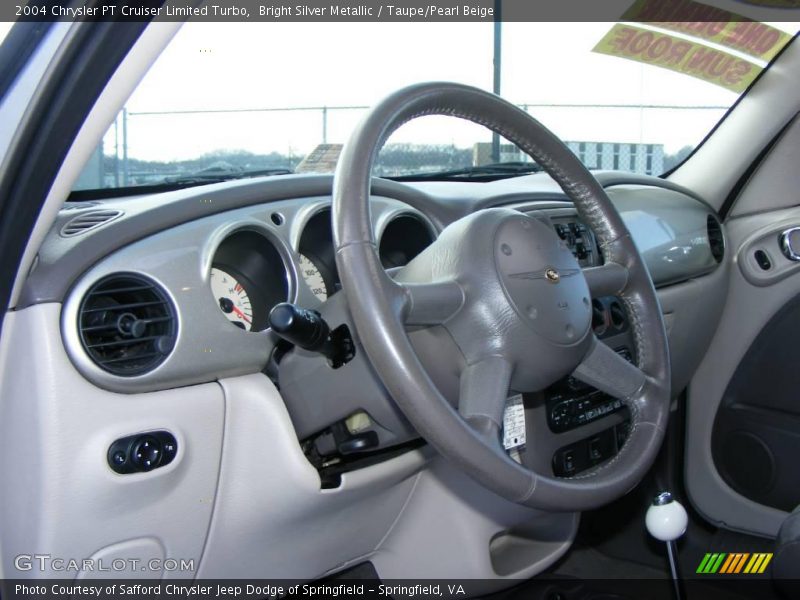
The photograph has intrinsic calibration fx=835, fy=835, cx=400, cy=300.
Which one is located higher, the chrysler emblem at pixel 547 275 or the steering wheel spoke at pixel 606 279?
the chrysler emblem at pixel 547 275

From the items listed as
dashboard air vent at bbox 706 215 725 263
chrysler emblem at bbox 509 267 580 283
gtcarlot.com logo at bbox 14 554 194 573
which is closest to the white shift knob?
chrysler emblem at bbox 509 267 580 283

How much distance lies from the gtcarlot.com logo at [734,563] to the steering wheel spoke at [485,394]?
4.89ft

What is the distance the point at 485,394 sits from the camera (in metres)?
1.25

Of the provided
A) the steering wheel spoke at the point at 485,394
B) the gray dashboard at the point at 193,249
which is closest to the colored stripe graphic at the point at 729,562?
the gray dashboard at the point at 193,249

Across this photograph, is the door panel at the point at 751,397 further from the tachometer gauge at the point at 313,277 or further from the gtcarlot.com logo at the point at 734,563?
the tachometer gauge at the point at 313,277

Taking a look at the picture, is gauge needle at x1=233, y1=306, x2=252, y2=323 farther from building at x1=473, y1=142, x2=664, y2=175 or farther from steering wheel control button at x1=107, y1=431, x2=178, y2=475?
building at x1=473, y1=142, x2=664, y2=175

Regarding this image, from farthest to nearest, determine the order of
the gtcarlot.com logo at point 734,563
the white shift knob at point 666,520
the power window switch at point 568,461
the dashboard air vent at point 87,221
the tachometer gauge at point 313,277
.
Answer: the gtcarlot.com logo at point 734,563 < the power window switch at point 568,461 < the tachometer gauge at point 313,277 < the white shift knob at point 666,520 < the dashboard air vent at point 87,221

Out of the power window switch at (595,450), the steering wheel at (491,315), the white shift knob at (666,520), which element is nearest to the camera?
the steering wheel at (491,315)

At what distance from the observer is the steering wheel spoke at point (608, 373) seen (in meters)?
1.47

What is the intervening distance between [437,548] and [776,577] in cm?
79

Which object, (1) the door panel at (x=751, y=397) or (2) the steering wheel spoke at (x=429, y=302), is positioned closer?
(2) the steering wheel spoke at (x=429, y=302)

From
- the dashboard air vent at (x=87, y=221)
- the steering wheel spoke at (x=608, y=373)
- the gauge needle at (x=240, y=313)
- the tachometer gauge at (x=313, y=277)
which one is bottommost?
the steering wheel spoke at (x=608, y=373)

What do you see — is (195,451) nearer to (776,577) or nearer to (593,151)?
(776,577)

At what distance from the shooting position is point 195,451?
150cm
